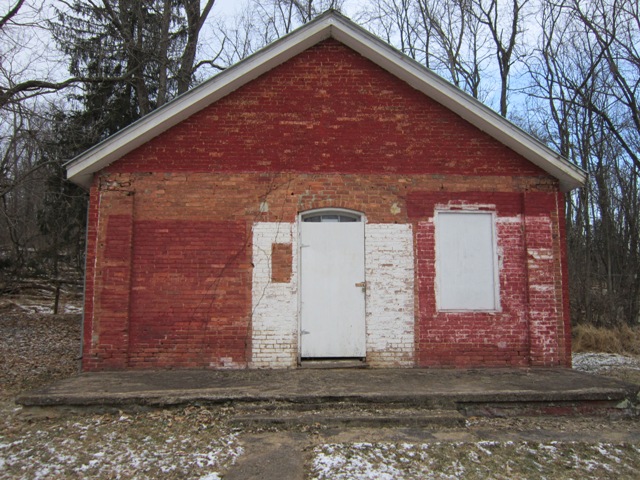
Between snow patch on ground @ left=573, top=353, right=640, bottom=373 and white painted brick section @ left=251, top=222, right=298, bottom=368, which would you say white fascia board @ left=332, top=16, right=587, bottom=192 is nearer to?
white painted brick section @ left=251, top=222, right=298, bottom=368

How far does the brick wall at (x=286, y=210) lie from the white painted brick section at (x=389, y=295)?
0.17 ft

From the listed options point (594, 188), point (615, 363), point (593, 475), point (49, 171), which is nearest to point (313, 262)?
point (593, 475)

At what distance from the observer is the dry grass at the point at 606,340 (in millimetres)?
12609

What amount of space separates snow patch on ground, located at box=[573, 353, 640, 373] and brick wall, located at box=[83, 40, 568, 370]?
8.20ft

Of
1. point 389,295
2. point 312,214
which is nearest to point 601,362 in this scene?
point 389,295

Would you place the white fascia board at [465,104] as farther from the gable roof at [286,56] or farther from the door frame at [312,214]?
the door frame at [312,214]

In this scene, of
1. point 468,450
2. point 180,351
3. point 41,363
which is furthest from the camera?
point 41,363

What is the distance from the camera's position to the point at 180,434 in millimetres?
5395

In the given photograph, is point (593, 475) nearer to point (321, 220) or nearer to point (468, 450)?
point (468, 450)

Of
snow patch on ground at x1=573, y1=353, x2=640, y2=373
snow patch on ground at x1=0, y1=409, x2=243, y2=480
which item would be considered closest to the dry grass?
snow patch on ground at x1=573, y1=353, x2=640, y2=373

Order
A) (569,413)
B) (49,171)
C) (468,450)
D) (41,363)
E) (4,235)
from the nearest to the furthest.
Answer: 1. (468,450)
2. (569,413)
3. (41,363)
4. (49,171)
5. (4,235)

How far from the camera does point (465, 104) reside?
25.6 feet

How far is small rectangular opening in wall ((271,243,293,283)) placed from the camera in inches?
310

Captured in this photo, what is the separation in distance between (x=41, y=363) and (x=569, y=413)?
920 cm
